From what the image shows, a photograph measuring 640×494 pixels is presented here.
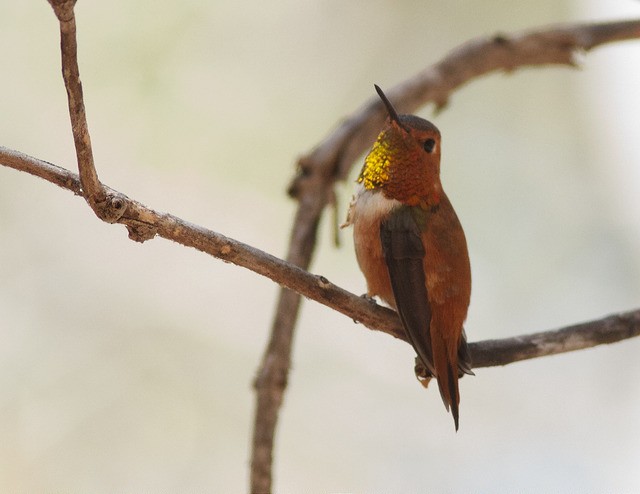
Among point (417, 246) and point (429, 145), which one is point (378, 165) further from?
point (417, 246)

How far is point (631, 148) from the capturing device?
7.57 meters

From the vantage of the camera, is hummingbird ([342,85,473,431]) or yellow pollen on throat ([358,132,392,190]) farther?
yellow pollen on throat ([358,132,392,190])

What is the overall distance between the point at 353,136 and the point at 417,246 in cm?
147

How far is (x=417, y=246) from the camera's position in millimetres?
3062

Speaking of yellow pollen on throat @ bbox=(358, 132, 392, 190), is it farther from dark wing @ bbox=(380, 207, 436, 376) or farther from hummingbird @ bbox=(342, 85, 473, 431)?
dark wing @ bbox=(380, 207, 436, 376)

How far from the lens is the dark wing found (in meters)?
2.89

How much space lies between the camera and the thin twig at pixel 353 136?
12.1ft

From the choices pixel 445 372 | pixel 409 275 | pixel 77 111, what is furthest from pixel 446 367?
pixel 77 111

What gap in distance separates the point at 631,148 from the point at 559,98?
1.09 metres

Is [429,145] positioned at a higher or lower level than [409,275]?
higher

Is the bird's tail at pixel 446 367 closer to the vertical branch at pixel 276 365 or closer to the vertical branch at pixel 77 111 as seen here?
the vertical branch at pixel 276 365

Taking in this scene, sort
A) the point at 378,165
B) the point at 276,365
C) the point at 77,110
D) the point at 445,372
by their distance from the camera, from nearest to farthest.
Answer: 1. the point at 77,110
2. the point at 445,372
3. the point at 378,165
4. the point at 276,365

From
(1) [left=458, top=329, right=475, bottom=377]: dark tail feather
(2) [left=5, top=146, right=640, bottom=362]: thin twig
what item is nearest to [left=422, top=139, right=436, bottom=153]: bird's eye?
(2) [left=5, top=146, right=640, bottom=362]: thin twig

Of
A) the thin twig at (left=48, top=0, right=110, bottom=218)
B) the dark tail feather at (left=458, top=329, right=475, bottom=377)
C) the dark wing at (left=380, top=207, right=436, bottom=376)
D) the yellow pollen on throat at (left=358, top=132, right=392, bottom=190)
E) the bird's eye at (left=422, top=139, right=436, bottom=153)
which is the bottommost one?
the thin twig at (left=48, top=0, right=110, bottom=218)
